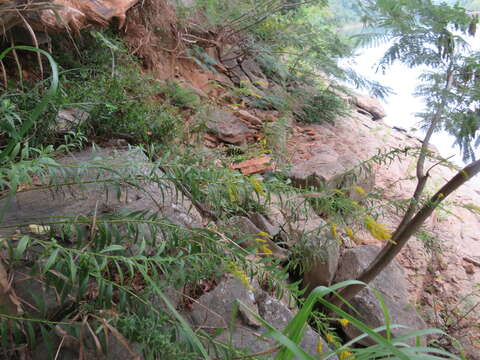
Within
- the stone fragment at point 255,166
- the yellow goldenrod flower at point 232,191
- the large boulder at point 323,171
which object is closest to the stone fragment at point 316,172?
the large boulder at point 323,171

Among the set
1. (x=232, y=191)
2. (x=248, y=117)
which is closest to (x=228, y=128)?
(x=248, y=117)

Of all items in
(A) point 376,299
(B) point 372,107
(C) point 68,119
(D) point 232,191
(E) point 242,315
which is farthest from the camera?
(B) point 372,107

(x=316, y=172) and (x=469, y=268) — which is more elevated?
(x=316, y=172)

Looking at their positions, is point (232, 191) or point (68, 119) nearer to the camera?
point (232, 191)

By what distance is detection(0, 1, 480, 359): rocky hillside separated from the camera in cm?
100

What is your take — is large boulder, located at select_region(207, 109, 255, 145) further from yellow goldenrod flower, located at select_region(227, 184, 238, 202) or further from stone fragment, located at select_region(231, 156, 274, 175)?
yellow goldenrod flower, located at select_region(227, 184, 238, 202)

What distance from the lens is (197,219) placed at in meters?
1.83

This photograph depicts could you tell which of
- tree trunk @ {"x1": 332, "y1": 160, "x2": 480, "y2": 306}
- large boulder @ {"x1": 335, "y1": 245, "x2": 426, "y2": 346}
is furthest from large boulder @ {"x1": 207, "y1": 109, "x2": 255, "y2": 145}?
tree trunk @ {"x1": 332, "y1": 160, "x2": 480, "y2": 306}

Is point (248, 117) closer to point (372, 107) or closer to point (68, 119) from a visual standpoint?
point (68, 119)

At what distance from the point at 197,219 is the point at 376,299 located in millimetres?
1705

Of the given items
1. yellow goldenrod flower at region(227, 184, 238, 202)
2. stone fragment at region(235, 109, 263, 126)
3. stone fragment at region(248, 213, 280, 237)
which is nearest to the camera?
yellow goldenrod flower at region(227, 184, 238, 202)

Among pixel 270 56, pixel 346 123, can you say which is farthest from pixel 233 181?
pixel 346 123

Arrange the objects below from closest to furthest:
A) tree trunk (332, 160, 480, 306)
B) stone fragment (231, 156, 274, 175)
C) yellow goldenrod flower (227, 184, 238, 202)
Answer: yellow goldenrod flower (227, 184, 238, 202), tree trunk (332, 160, 480, 306), stone fragment (231, 156, 274, 175)

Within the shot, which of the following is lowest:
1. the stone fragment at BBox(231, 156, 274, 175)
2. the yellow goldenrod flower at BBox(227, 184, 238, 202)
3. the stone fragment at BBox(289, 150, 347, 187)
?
the stone fragment at BBox(231, 156, 274, 175)
